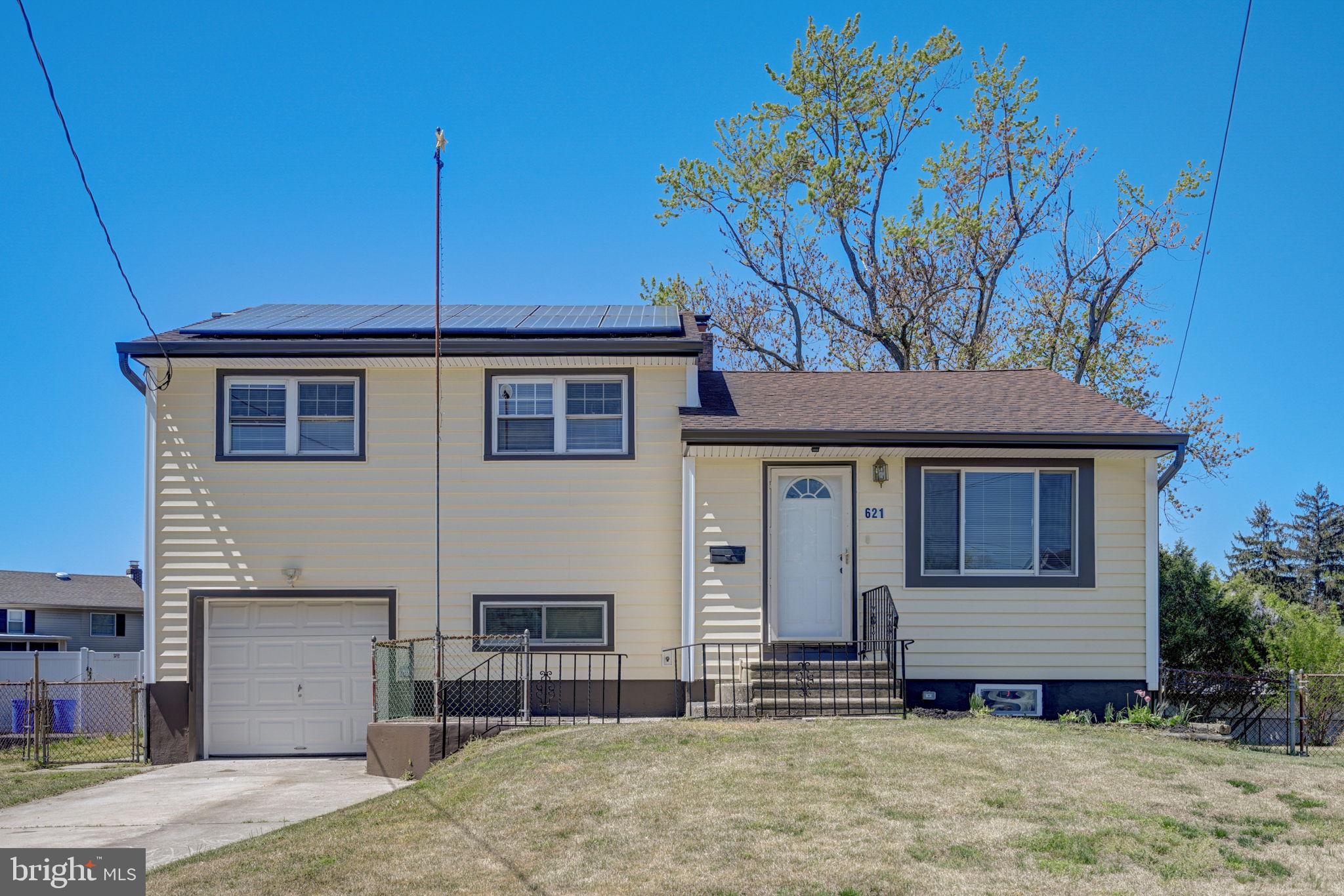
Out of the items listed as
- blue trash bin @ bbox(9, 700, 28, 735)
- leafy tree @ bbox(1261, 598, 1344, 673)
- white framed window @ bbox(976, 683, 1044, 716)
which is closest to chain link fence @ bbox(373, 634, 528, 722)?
white framed window @ bbox(976, 683, 1044, 716)

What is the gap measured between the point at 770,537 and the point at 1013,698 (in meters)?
3.46

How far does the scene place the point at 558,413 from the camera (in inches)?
607

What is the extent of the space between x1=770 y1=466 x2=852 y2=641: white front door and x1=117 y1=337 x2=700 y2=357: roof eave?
212 cm

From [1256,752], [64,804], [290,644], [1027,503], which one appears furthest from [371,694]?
[1256,752]

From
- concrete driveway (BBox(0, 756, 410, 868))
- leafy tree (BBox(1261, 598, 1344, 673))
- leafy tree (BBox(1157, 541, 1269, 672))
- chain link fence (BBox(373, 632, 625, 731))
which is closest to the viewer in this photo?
concrete driveway (BBox(0, 756, 410, 868))

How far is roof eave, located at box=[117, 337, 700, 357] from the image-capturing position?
1507cm

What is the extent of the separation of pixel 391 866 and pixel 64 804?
18.3ft

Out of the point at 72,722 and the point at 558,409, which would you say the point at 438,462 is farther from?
the point at 72,722

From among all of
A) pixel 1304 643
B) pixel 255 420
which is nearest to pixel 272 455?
pixel 255 420

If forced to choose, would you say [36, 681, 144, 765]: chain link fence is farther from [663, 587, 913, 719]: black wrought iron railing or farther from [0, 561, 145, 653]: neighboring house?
[0, 561, 145, 653]: neighboring house

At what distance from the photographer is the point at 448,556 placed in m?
15.2

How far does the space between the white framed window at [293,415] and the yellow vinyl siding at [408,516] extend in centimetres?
21

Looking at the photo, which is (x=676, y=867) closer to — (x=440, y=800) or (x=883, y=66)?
(x=440, y=800)

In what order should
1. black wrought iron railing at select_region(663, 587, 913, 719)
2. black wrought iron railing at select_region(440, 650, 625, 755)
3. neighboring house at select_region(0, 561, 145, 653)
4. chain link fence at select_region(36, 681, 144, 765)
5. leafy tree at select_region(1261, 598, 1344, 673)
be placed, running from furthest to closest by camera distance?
neighboring house at select_region(0, 561, 145, 653) < leafy tree at select_region(1261, 598, 1344, 673) < chain link fence at select_region(36, 681, 144, 765) < black wrought iron railing at select_region(440, 650, 625, 755) < black wrought iron railing at select_region(663, 587, 913, 719)
